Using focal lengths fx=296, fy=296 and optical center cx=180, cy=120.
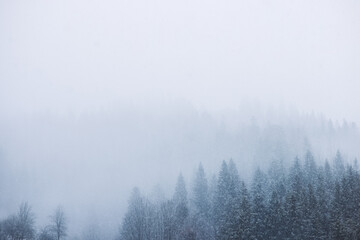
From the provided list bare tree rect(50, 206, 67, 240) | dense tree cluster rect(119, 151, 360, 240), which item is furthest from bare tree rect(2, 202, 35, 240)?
dense tree cluster rect(119, 151, 360, 240)

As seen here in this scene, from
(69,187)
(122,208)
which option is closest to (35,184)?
(69,187)

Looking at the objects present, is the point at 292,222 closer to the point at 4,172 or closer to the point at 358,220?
the point at 358,220

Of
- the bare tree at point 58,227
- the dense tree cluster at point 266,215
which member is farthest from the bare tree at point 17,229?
the dense tree cluster at point 266,215

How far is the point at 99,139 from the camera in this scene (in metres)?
175

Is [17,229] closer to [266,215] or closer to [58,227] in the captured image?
[58,227]

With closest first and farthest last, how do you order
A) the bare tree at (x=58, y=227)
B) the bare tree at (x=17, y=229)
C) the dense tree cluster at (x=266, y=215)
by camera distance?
the dense tree cluster at (x=266, y=215) < the bare tree at (x=17, y=229) < the bare tree at (x=58, y=227)

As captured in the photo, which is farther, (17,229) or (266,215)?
(17,229)

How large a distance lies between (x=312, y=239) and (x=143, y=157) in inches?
3820

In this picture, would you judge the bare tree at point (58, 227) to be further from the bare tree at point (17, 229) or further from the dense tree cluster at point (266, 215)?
the dense tree cluster at point (266, 215)

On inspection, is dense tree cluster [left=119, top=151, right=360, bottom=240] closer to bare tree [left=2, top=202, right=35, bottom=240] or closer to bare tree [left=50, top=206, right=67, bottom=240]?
bare tree [left=50, top=206, right=67, bottom=240]

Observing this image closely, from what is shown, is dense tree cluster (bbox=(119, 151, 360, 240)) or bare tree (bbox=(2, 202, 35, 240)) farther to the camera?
bare tree (bbox=(2, 202, 35, 240))

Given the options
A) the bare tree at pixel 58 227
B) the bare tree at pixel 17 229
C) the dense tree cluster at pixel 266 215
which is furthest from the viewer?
the bare tree at pixel 58 227

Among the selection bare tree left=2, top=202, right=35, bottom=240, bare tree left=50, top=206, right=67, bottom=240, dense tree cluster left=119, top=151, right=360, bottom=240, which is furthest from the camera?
bare tree left=50, top=206, right=67, bottom=240

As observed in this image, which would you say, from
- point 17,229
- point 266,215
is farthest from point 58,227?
point 266,215
